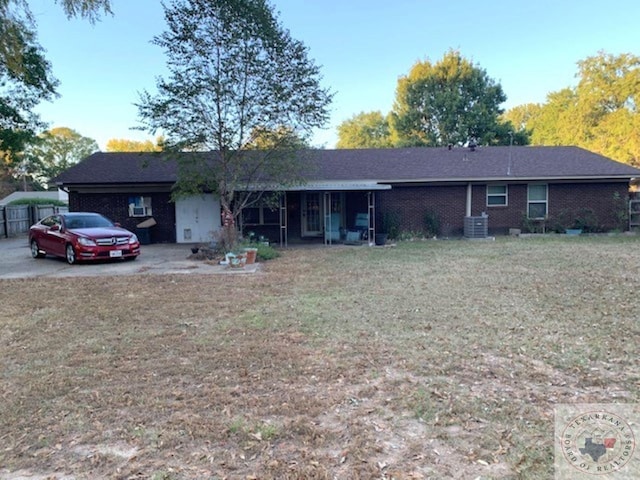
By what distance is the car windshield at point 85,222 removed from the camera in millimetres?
11828

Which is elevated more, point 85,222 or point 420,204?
point 420,204

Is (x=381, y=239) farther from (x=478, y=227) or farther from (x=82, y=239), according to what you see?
(x=82, y=239)

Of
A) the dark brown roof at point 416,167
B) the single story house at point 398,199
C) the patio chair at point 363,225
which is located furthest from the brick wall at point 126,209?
the patio chair at point 363,225

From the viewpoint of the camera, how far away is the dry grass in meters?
2.71

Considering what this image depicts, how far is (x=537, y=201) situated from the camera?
1730cm

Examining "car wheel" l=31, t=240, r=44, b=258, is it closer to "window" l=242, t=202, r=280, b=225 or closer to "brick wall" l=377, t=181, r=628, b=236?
"window" l=242, t=202, r=280, b=225

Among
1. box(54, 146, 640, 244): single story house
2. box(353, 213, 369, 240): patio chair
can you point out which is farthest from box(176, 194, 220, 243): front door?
box(353, 213, 369, 240): patio chair

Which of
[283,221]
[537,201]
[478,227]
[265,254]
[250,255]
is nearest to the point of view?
[250,255]

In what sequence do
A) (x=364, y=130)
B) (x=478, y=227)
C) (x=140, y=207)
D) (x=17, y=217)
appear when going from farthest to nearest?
(x=364, y=130) < (x=17, y=217) < (x=140, y=207) < (x=478, y=227)

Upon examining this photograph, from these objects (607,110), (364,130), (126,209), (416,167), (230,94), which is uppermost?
(364,130)

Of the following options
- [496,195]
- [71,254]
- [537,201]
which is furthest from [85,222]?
[537,201]

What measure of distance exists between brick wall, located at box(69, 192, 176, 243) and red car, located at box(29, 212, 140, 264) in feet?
12.0

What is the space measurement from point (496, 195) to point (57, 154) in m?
69.6

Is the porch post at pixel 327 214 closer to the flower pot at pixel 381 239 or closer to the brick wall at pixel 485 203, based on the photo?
the flower pot at pixel 381 239
